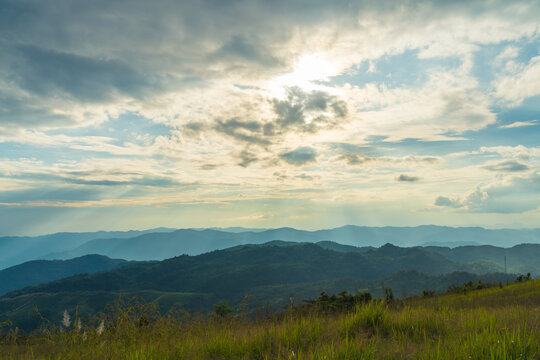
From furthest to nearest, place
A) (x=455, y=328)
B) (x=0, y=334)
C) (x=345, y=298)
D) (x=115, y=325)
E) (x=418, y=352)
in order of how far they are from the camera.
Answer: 1. (x=345, y=298)
2. (x=0, y=334)
3. (x=115, y=325)
4. (x=455, y=328)
5. (x=418, y=352)

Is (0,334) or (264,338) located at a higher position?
(264,338)

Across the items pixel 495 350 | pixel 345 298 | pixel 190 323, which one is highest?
pixel 495 350

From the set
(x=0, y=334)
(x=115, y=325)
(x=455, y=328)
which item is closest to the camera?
(x=455, y=328)

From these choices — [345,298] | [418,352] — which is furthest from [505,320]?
[345,298]

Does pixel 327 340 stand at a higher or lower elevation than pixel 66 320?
lower

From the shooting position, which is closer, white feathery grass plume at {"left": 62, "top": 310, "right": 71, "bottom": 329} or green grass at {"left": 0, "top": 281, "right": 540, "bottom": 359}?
green grass at {"left": 0, "top": 281, "right": 540, "bottom": 359}

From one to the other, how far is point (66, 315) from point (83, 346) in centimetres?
87

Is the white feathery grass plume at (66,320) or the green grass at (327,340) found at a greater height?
the white feathery grass plume at (66,320)

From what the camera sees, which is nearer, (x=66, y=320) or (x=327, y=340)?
(x=327, y=340)

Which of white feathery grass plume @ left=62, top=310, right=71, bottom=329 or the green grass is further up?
white feathery grass plume @ left=62, top=310, right=71, bottom=329

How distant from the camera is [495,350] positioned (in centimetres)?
456

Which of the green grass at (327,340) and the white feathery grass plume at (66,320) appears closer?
the green grass at (327,340)

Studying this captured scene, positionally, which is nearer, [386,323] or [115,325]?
[386,323]

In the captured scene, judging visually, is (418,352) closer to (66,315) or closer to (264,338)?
(264,338)
